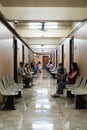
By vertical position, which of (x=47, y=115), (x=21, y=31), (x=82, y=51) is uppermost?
(x=21, y=31)

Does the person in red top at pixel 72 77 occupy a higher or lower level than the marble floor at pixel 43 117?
higher

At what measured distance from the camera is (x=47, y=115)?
716cm

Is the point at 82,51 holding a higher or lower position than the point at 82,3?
lower

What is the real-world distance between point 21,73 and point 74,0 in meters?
4.81

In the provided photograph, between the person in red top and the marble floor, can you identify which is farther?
the person in red top

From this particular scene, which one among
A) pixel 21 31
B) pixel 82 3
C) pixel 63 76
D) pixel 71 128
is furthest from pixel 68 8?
pixel 21 31

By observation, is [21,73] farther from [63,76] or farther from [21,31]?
[21,31]

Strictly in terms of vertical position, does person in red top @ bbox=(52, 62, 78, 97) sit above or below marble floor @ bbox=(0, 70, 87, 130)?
above

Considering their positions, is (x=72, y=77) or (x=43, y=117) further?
(x=72, y=77)

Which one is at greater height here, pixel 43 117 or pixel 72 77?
pixel 72 77

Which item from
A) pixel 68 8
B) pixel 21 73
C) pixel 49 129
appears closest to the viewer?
pixel 49 129

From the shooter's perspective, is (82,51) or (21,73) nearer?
(82,51)

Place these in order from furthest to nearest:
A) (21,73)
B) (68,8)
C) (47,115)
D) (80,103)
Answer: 1. (21,73)
2. (68,8)
3. (80,103)
4. (47,115)

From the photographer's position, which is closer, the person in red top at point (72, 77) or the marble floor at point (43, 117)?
Answer: the marble floor at point (43, 117)
